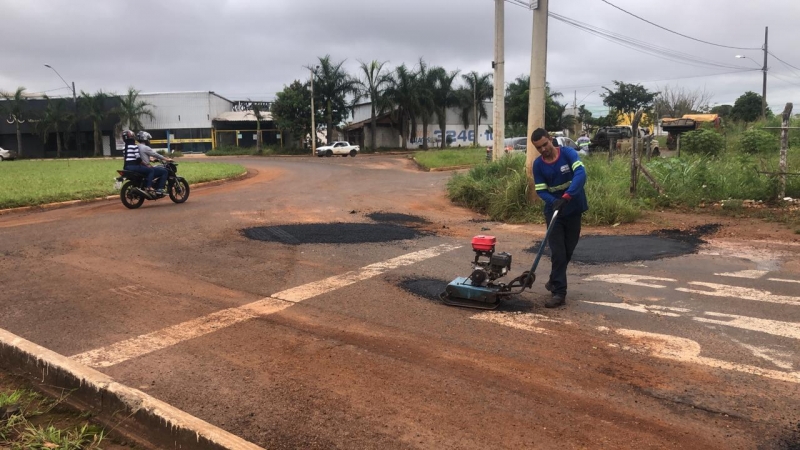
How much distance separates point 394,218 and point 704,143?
1144 centimetres

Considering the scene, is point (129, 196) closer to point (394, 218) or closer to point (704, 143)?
point (394, 218)

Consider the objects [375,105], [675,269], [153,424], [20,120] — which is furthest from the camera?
[20,120]

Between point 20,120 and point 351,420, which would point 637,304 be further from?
point 20,120

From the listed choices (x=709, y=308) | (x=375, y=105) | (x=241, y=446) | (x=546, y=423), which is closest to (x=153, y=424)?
(x=241, y=446)

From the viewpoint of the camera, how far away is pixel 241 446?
3.01 meters

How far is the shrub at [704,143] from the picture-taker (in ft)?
58.4

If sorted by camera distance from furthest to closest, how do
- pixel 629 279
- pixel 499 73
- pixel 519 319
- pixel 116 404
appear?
pixel 499 73
pixel 629 279
pixel 519 319
pixel 116 404

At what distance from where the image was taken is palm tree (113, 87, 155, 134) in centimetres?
5638

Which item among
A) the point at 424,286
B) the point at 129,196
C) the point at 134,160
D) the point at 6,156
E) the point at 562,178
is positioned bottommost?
the point at 424,286

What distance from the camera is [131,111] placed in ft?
185

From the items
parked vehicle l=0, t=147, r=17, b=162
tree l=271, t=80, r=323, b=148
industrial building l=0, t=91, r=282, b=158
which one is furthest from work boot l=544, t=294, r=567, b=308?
parked vehicle l=0, t=147, r=17, b=162

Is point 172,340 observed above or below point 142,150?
below

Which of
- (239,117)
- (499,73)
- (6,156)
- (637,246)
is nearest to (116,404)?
(637,246)

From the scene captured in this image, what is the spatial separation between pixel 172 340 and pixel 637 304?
14.3 ft
